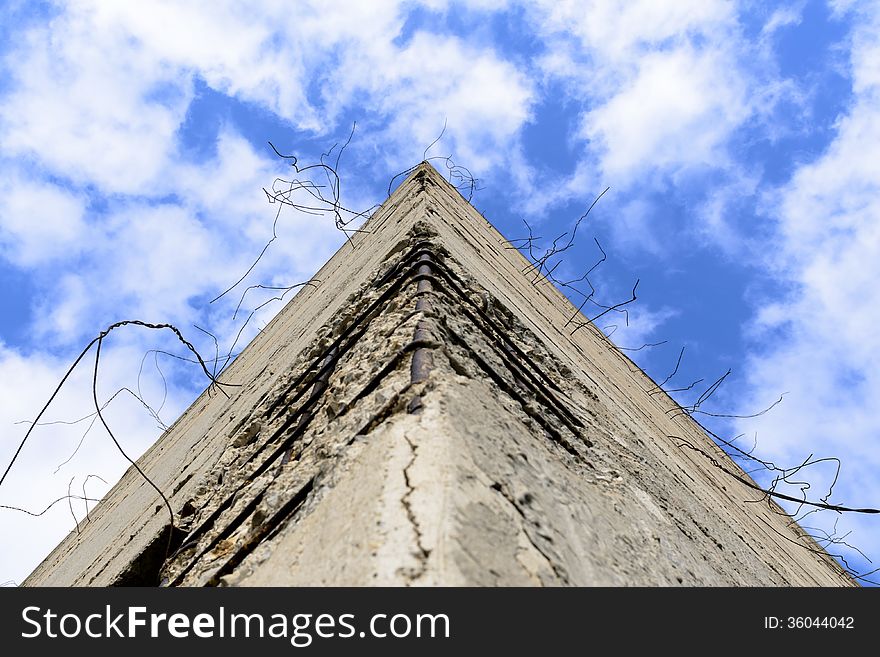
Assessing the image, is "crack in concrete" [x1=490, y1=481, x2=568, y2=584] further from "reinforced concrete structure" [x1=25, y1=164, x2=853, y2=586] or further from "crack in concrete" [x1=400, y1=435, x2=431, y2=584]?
"crack in concrete" [x1=400, y1=435, x2=431, y2=584]

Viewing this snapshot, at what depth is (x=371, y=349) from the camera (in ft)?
4.56

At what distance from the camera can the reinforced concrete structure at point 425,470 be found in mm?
856

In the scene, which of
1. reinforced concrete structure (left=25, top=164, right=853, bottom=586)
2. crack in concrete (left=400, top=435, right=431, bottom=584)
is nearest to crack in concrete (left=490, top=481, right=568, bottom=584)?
reinforced concrete structure (left=25, top=164, right=853, bottom=586)

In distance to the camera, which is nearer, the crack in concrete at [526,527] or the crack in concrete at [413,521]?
the crack in concrete at [413,521]

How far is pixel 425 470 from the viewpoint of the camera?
0.90 metres

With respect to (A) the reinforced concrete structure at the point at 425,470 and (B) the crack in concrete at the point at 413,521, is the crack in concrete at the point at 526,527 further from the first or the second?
(B) the crack in concrete at the point at 413,521

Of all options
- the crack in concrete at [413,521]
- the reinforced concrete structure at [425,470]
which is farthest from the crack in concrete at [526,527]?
the crack in concrete at [413,521]

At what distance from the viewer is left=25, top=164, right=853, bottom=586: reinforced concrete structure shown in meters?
0.86
